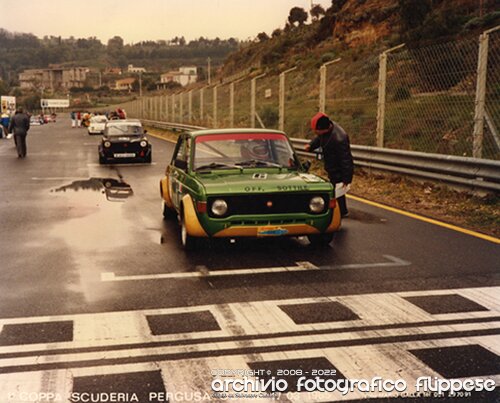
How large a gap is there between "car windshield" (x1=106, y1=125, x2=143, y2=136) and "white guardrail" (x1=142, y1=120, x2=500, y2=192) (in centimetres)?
954

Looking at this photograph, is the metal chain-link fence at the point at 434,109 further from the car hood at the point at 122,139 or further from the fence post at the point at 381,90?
the car hood at the point at 122,139

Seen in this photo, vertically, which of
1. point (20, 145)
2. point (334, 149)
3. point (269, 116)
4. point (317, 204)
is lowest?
point (20, 145)

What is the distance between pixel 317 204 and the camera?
300 inches

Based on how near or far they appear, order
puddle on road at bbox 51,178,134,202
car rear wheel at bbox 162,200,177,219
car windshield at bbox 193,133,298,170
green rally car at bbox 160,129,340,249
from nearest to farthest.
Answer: green rally car at bbox 160,129,340,249, car windshield at bbox 193,133,298,170, car rear wheel at bbox 162,200,177,219, puddle on road at bbox 51,178,134,202

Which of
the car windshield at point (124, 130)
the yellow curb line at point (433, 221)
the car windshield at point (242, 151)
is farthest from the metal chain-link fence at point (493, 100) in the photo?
the car windshield at point (124, 130)

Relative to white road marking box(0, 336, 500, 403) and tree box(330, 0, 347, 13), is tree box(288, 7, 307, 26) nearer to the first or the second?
tree box(330, 0, 347, 13)

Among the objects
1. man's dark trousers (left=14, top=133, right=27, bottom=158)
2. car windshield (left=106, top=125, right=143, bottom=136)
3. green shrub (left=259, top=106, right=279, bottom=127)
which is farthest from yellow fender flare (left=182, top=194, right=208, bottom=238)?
green shrub (left=259, top=106, right=279, bottom=127)

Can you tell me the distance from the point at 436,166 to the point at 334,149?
327cm

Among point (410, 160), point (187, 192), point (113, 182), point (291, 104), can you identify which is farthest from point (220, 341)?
point (291, 104)

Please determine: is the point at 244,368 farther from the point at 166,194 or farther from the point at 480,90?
the point at 480,90

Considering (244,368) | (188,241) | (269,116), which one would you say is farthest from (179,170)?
(269,116)

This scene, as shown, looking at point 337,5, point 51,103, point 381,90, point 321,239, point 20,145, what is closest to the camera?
point 321,239

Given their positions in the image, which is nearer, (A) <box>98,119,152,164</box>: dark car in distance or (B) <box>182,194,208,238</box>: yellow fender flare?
(B) <box>182,194,208,238</box>: yellow fender flare

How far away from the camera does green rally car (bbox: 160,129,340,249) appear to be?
7.36 meters
